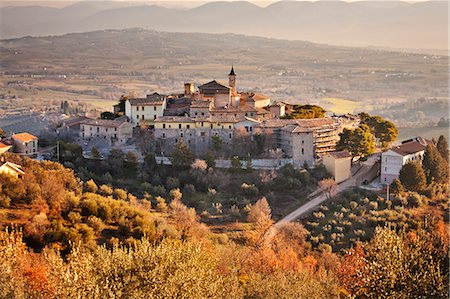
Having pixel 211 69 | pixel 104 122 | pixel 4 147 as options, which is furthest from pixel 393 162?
pixel 211 69

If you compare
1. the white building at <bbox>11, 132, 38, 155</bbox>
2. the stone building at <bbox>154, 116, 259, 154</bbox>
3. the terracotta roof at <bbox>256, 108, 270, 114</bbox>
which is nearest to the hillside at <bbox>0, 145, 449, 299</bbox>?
the white building at <bbox>11, 132, 38, 155</bbox>

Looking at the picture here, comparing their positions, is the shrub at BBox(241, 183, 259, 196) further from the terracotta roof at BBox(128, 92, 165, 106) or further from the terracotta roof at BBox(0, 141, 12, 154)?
the terracotta roof at BBox(0, 141, 12, 154)

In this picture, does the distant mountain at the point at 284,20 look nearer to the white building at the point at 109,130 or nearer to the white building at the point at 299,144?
the white building at the point at 109,130

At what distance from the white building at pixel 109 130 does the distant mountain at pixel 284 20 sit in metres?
37.6

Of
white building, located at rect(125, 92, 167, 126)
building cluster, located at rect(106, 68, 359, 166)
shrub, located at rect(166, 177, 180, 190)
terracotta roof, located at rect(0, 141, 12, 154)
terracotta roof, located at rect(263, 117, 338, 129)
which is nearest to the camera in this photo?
shrub, located at rect(166, 177, 180, 190)

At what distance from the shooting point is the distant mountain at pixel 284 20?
253 feet

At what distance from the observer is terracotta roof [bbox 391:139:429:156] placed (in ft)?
84.7

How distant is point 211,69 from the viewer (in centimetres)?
8462

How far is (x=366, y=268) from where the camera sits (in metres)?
13.3

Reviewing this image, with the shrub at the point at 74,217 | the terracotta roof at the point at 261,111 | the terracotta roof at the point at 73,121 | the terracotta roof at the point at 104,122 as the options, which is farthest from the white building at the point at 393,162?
the terracotta roof at the point at 73,121

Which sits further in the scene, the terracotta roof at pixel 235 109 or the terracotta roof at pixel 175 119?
the terracotta roof at pixel 235 109

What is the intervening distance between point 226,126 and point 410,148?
7347mm

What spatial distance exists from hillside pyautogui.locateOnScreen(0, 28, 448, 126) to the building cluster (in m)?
19.6

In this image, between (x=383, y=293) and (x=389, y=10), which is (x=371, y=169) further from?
(x=389, y=10)
